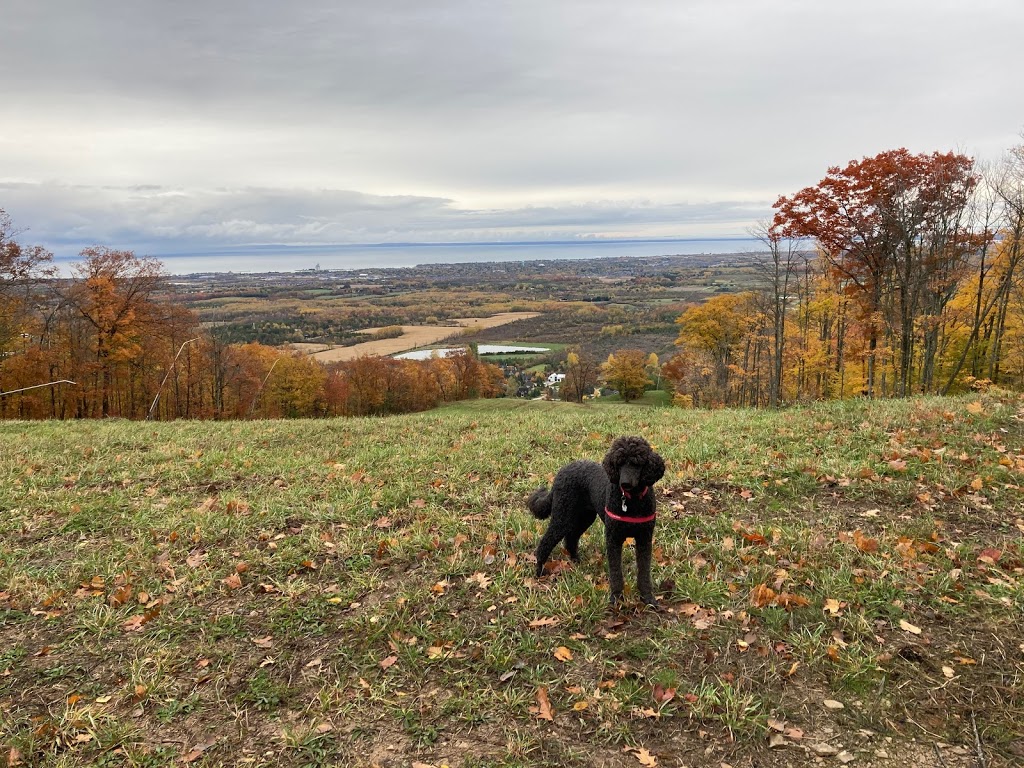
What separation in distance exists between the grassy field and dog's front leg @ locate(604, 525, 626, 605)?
0.14 metres

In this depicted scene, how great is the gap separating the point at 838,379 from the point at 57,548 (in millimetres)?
34629

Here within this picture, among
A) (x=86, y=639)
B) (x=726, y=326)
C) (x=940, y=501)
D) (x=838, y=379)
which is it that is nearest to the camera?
(x=86, y=639)

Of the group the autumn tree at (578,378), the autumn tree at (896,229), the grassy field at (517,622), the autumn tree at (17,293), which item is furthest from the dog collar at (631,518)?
the autumn tree at (578,378)

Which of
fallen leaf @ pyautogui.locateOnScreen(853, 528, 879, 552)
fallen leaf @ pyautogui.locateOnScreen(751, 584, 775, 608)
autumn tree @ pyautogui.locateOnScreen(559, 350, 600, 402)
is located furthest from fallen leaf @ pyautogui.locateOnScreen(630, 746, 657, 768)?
autumn tree @ pyautogui.locateOnScreen(559, 350, 600, 402)

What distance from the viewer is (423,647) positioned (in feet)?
14.1

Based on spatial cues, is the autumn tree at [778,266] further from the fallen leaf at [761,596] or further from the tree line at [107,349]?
the tree line at [107,349]

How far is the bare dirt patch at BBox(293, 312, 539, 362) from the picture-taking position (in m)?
66.6

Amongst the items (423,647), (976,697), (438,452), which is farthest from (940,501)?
(438,452)

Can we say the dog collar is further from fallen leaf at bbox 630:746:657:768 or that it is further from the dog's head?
fallen leaf at bbox 630:746:657:768

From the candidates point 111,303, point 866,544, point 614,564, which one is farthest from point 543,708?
point 111,303

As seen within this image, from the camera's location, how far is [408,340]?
281 ft

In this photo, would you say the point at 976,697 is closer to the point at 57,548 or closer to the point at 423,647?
the point at 423,647

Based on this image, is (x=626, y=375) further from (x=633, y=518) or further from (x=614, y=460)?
(x=614, y=460)

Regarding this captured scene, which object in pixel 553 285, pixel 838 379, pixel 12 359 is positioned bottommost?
pixel 838 379
